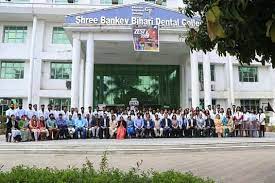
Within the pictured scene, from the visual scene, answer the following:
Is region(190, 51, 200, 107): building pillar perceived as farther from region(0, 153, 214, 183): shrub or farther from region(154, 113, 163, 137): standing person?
region(0, 153, 214, 183): shrub

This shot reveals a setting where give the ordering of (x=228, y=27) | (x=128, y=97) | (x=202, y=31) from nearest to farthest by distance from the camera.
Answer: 1. (x=228, y=27)
2. (x=202, y=31)
3. (x=128, y=97)

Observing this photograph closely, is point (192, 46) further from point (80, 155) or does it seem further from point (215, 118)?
point (215, 118)

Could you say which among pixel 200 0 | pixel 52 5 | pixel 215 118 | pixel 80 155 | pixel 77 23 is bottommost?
pixel 80 155

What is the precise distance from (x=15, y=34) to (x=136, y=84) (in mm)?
9666

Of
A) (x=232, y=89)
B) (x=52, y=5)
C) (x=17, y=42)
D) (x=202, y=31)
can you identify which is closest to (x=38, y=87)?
(x=17, y=42)

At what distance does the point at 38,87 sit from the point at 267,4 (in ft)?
80.9

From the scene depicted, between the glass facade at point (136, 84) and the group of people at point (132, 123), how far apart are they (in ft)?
29.2

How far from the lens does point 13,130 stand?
1466 centimetres

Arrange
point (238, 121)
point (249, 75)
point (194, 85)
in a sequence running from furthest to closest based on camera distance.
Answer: point (249, 75), point (194, 85), point (238, 121)

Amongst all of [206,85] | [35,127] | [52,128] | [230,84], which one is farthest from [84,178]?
[230,84]

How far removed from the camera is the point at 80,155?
12.0 metres

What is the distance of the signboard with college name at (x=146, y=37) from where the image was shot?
19170mm

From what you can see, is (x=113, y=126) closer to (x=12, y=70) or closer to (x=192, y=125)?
(x=192, y=125)

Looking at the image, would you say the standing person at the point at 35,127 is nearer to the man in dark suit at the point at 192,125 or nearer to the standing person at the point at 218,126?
the man in dark suit at the point at 192,125
